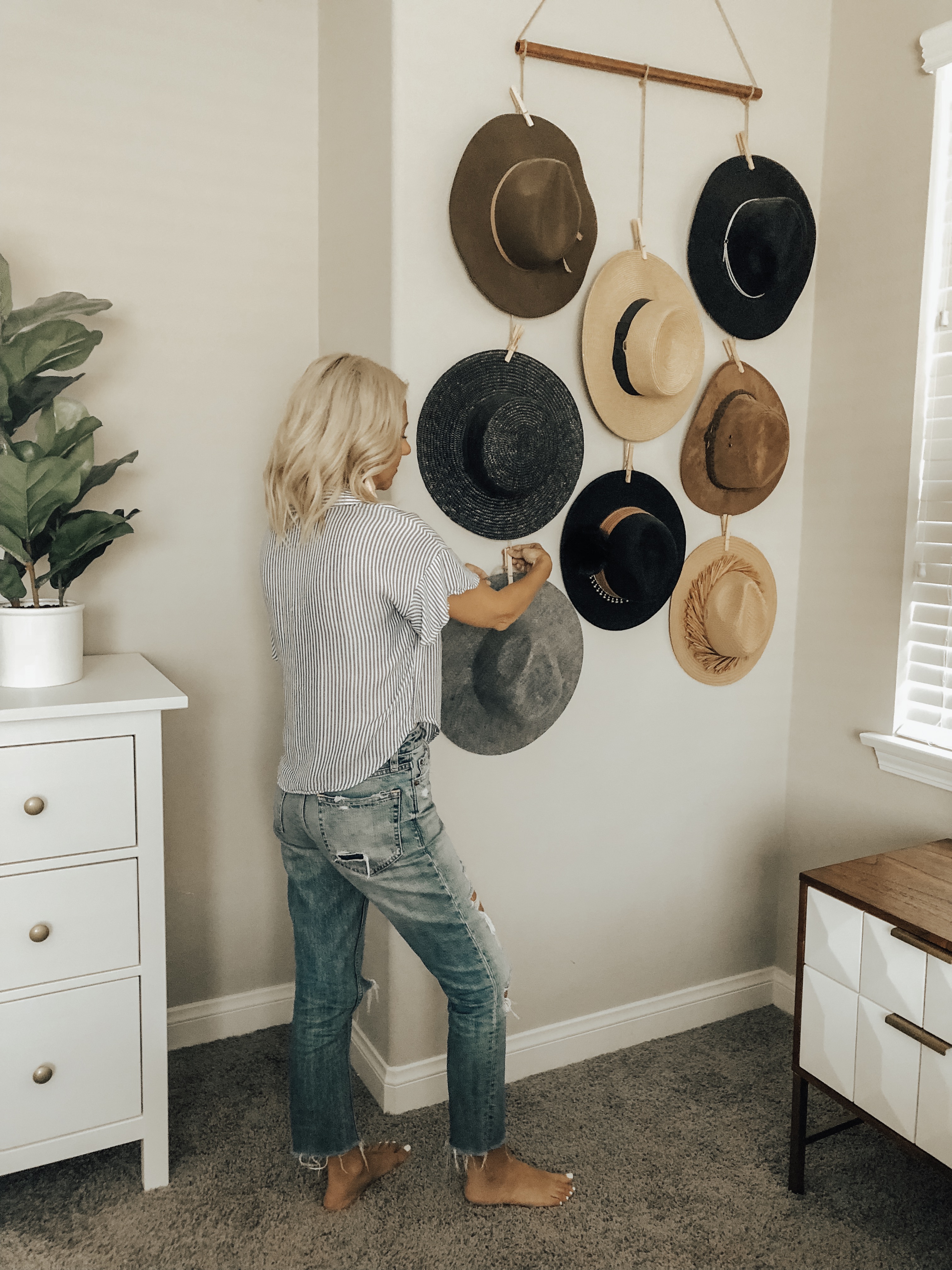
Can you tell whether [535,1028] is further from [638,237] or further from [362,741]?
[638,237]

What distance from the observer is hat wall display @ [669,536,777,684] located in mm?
2312

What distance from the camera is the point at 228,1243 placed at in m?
1.72

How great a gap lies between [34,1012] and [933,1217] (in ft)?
5.45

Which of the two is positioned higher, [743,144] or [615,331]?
[743,144]

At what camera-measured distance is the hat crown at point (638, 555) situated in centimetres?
210

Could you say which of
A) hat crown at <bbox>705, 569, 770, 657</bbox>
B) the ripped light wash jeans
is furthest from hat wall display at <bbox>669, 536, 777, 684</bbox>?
the ripped light wash jeans

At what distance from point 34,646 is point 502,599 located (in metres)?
0.85

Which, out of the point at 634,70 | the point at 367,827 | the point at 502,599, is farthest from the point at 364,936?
the point at 634,70

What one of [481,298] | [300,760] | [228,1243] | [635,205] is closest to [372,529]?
[300,760]

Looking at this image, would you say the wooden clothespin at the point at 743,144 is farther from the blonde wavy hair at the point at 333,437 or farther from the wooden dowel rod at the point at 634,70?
the blonde wavy hair at the point at 333,437

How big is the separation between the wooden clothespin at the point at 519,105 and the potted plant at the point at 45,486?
0.90 m

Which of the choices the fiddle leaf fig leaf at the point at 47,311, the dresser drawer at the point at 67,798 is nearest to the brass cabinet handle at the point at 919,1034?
the dresser drawer at the point at 67,798

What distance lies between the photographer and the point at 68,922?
1.74 metres

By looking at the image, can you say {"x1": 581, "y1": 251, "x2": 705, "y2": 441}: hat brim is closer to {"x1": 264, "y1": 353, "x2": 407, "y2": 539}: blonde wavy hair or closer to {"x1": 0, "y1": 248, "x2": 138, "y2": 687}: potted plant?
{"x1": 264, "y1": 353, "x2": 407, "y2": 539}: blonde wavy hair
